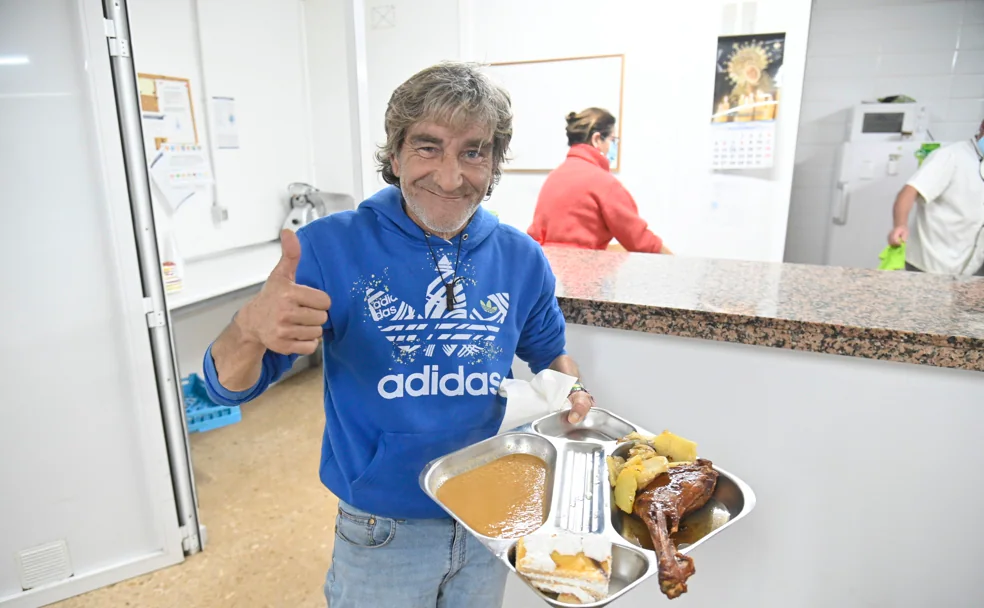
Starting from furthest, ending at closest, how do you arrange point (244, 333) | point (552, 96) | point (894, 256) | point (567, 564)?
1. point (552, 96)
2. point (894, 256)
3. point (244, 333)
4. point (567, 564)

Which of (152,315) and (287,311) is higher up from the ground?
(287,311)

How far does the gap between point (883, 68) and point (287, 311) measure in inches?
186

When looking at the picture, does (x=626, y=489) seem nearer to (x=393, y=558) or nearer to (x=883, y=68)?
(x=393, y=558)

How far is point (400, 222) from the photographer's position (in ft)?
3.46

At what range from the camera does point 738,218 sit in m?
3.72

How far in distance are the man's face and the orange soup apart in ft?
1.40

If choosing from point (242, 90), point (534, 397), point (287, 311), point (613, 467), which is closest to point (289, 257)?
point (287, 311)

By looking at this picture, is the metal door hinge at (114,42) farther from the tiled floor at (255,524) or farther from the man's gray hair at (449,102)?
the tiled floor at (255,524)

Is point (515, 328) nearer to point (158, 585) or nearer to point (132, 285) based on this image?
point (132, 285)

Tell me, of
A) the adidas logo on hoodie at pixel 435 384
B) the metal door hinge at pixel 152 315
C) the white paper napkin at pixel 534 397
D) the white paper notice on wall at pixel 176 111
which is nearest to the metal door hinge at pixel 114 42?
the metal door hinge at pixel 152 315

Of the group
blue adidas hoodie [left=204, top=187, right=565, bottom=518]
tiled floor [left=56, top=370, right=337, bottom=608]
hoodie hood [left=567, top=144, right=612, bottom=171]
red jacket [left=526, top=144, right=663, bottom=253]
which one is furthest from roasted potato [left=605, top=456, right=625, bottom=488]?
hoodie hood [left=567, top=144, right=612, bottom=171]

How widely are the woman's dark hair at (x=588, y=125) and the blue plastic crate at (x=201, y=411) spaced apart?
2030 millimetres

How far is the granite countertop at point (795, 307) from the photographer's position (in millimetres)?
1167

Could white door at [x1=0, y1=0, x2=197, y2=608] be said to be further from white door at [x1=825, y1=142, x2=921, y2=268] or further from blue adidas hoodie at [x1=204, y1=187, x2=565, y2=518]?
white door at [x1=825, y1=142, x2=921, y2=268]
